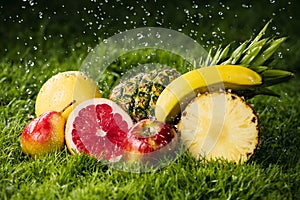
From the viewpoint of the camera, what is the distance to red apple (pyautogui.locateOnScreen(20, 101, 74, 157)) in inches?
105

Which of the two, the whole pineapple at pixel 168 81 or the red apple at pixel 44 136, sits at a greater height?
the whole pineapple at pixel 168 81

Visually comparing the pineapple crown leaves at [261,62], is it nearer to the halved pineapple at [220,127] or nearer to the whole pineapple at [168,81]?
the whole pineapple at [168,81]

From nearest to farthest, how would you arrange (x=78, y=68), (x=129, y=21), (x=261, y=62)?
(x=261, y=62) → (x=78, y=68) → (x=129, y=21)

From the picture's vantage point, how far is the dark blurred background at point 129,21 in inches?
173

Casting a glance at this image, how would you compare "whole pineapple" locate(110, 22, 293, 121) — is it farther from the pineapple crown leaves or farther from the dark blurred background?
the dark blurred background

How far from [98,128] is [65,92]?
0.31 meters

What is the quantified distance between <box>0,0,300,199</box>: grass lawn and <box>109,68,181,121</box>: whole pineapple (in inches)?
13.7

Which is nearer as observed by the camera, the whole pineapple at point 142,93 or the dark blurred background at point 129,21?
the whole pineapple at point 142,93

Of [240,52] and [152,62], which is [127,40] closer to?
[152,62]

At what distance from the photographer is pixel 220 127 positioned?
8.49 ft

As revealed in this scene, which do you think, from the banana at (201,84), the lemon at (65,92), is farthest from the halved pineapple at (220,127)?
the lemon at (65,92)

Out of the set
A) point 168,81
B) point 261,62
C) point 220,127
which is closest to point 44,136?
point 168,81

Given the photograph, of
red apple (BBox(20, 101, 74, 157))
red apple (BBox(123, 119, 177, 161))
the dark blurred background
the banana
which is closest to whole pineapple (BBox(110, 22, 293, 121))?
the banana

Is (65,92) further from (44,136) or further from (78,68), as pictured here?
(78,68)
